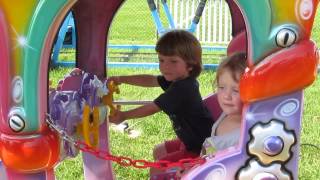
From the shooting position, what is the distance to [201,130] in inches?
113

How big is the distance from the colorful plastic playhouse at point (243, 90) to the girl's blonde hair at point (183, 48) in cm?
80

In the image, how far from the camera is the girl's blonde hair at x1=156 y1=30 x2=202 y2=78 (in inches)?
113

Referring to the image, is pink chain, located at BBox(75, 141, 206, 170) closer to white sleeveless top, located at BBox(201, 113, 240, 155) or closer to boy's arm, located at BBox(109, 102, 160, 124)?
white sleeveless top, located at BBox(201, 113, 240, 155)

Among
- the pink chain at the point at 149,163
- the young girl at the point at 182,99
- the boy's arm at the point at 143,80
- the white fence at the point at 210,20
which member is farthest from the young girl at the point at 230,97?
the white fence at the point at 210,20

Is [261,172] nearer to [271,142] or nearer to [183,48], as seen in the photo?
[271,142]

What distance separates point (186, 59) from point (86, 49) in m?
0.52

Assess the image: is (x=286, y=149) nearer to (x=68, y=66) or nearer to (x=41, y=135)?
(x=41, y=135)

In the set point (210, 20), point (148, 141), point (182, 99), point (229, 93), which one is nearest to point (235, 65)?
point (229, 93)

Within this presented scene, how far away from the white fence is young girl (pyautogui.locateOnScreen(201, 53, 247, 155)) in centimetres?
644

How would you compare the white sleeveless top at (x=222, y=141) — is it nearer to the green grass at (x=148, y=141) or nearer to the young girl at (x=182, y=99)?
the young girl at (x=182, y=99)

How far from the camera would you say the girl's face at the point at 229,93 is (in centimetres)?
210

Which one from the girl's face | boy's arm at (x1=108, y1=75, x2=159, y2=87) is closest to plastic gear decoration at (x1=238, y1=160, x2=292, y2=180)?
the girl's face

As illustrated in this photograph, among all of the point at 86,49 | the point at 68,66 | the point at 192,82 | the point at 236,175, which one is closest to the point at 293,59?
the point at 236,175

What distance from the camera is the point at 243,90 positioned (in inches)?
74.2
